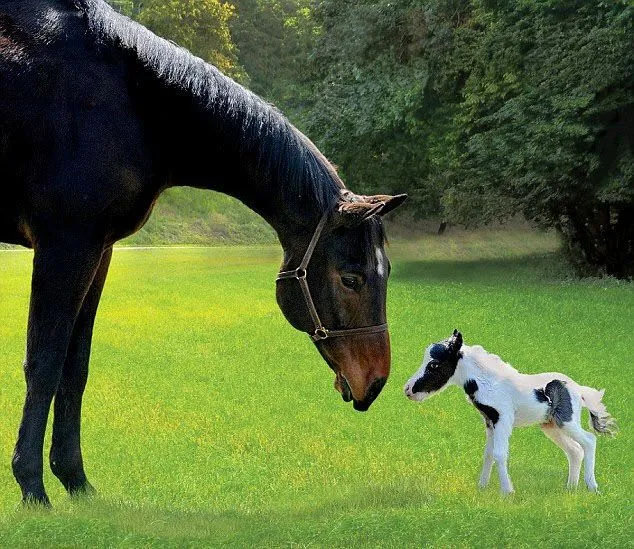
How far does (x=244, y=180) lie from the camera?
5.33 meters

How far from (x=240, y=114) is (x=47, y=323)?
1450 millimetres

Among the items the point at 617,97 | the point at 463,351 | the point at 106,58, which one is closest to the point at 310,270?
the point at 463,351

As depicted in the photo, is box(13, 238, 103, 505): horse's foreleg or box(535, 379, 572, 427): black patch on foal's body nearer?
box(13, 238, 103, 505): horse's foreleg

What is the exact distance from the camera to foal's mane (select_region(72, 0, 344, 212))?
514 centimetres

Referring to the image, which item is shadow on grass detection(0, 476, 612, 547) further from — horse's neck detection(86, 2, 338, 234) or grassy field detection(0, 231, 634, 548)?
horse's neck detection(86, 2, 338, 234)

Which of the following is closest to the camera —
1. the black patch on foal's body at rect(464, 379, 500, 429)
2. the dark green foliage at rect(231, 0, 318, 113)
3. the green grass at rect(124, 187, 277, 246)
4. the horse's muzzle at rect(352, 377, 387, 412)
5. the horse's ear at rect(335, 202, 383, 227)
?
the horse's ear at rect(335, 202, 383, 227)

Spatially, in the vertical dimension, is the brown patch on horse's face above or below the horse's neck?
below

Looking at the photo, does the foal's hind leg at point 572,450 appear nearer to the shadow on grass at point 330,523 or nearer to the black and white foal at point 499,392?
→ the black and white foal at point 499,392

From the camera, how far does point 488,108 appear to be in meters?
24.9

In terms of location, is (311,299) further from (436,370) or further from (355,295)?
(436,370)

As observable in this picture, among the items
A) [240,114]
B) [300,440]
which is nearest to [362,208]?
[240,114]

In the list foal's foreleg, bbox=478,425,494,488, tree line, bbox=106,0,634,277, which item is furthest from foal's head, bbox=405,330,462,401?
tree line, bbox=106,0,634,277

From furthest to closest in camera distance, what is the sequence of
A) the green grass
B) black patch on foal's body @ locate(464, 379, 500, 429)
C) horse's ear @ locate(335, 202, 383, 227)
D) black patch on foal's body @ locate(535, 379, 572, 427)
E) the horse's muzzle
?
the green grass < black patch on foal's body @ locate(535, 379, 572, 427) < black patch on foal's body @ locate(464, 379, 500, 429) < the horse's muzzle < horse's ear @ locate(335, 202, 383, 227)

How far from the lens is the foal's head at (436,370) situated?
18.2 feet
